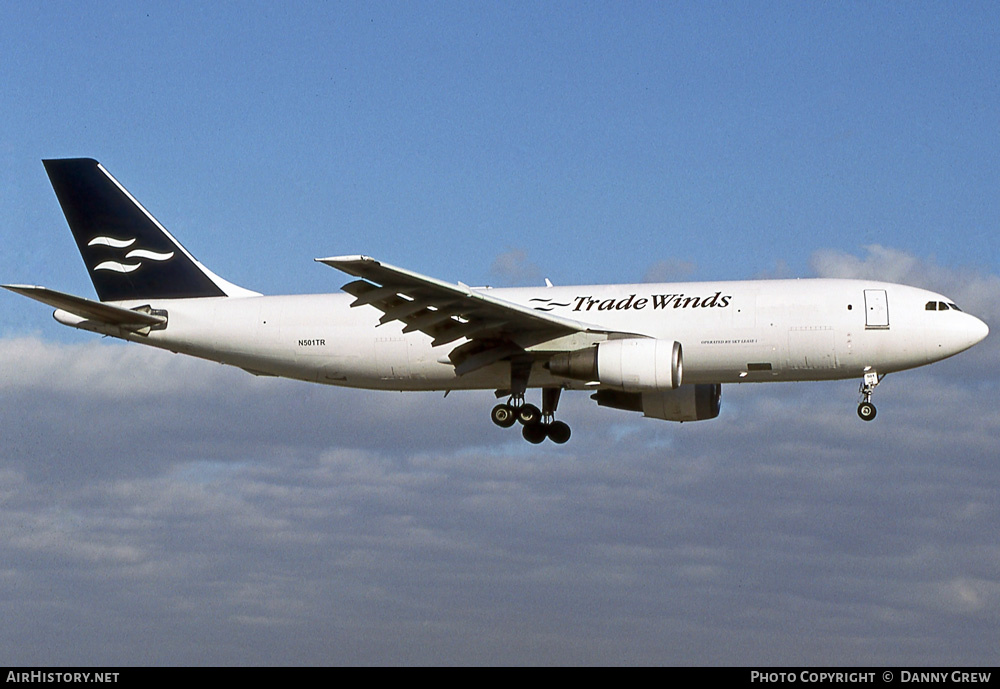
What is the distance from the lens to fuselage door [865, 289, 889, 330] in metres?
34.7

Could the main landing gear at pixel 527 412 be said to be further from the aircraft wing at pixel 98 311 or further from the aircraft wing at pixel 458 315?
the aircraft wing at pixel 98 311

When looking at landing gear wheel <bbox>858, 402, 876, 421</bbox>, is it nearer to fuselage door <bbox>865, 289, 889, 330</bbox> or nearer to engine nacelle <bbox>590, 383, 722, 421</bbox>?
fuselage door <bbox>865, 289, 889, 330</bbox>

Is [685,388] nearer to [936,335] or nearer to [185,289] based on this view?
[936,335]

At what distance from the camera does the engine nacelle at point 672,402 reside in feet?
131

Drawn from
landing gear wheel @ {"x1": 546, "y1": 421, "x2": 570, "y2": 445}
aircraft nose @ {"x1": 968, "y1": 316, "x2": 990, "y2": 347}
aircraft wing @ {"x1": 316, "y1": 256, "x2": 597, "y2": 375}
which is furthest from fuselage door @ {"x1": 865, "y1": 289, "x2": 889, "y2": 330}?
landing gear wheel @ {"x1": 546, "y1": 421, "x2": 570, "y2": 445}

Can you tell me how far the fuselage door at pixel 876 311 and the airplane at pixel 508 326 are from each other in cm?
4

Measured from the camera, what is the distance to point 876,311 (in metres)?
34.8

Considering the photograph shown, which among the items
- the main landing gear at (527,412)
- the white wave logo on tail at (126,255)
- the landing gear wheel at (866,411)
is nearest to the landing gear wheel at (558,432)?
the main landing gear at (527,412)

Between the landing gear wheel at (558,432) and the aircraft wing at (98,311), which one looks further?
the landing gear wheel at (558,432)

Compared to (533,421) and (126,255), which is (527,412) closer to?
(533,421)

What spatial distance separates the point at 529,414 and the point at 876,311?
10.3 meters

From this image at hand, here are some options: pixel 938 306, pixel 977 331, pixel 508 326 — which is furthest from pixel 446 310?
pixel 977 331

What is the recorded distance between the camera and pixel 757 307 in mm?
35188
